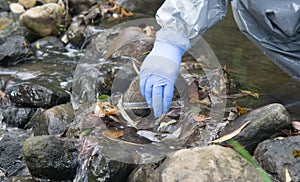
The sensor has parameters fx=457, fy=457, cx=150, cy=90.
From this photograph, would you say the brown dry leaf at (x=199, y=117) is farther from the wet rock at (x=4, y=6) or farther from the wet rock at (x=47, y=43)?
the wet rock at (x=4, y=6)

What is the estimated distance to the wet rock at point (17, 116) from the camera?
15.3 ft

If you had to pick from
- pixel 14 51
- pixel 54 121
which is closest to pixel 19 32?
pixel 14 51

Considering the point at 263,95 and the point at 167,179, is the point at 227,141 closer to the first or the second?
the point at 167,179

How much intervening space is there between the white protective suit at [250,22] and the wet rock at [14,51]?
11.3 ft

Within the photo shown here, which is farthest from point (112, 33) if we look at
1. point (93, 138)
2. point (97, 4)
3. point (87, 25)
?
point (93, 138)

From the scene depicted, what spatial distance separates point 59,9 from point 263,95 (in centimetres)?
405

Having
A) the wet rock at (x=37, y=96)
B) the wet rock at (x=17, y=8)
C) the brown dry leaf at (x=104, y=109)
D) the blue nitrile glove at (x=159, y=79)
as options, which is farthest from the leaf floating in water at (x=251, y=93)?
the wet rock at (x=17, y=8)

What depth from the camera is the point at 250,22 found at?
3.19 m

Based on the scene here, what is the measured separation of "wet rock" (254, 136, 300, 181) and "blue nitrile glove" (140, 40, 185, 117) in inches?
27.2

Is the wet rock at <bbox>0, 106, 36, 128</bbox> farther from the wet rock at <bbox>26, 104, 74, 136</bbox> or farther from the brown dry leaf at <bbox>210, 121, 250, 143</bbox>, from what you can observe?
the brown dry leaf at <bbox>210, 121, 250, 143</bbox>

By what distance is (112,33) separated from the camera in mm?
6090

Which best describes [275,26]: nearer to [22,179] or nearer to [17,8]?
[22,179]

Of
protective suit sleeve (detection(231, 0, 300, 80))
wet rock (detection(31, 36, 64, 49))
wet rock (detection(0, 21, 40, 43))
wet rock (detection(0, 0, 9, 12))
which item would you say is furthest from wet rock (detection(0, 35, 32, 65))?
protective suit sleeve (detection(231, 0, 300, 80))

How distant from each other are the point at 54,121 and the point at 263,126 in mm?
1911
